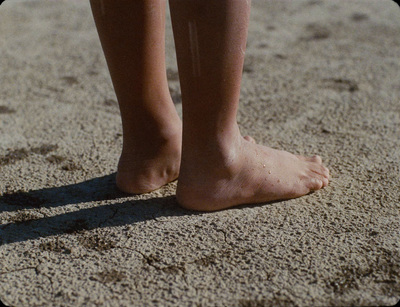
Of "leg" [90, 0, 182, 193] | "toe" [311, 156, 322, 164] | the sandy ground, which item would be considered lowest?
the sandy ground

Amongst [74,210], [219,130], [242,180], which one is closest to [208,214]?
[242,180]

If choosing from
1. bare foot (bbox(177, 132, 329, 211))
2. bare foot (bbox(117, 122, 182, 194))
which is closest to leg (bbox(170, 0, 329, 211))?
bare foot (bbox(177, 132, 329, 211))

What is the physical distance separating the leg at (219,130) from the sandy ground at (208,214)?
40mm

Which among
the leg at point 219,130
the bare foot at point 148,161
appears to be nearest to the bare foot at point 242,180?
the leg at point 219,130

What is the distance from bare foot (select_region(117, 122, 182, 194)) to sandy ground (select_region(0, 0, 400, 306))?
36 mm

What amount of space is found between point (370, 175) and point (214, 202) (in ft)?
1.64

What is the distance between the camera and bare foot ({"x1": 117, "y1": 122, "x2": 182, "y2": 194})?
4.89ft

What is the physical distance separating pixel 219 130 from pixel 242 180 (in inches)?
6.3

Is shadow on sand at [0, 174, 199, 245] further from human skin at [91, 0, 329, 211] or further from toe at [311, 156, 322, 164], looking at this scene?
toe at [311, 156, 322, 164]

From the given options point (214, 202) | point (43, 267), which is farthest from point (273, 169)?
point (43, 267)

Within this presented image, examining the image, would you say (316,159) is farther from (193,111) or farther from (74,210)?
(74,210)

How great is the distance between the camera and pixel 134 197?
150cm

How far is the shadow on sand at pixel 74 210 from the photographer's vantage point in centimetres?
137

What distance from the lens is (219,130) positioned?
134 cm
